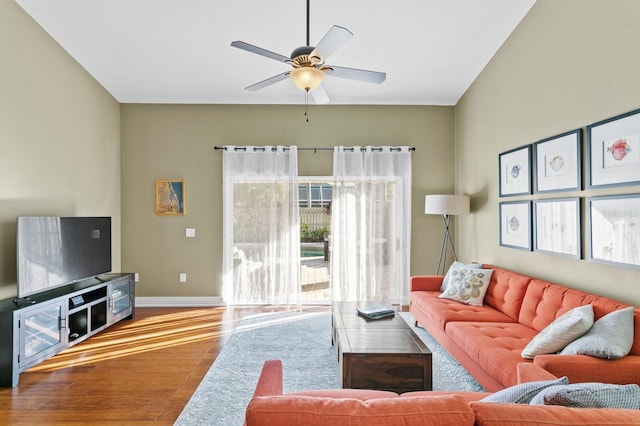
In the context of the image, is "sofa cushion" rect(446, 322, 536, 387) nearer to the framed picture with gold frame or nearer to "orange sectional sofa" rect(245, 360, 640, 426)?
"orange sectional sofa" rect(245, 360, 640, 426)

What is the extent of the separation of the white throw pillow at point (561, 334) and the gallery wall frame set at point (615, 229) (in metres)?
0.46

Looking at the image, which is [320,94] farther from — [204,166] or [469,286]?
[204,166]

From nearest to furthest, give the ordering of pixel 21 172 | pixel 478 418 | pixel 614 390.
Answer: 1. pixel 478 418
2. pixel 614 390
3. pixel 21 172

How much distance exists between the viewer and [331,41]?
2.33 metres

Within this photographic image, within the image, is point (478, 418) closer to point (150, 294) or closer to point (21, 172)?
point (21, 172)

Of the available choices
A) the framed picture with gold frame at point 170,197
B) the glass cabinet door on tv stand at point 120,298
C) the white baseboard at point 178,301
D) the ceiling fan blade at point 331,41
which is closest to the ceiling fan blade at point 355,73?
the ceiling fan blade at point 331,41

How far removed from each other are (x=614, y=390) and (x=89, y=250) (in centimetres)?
441

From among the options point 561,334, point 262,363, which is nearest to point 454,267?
point 561,334

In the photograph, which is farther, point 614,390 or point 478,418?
point 614,390

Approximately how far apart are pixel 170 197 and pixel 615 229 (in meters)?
4.95

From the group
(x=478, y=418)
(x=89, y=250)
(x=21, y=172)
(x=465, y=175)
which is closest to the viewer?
(x=478, y=418)

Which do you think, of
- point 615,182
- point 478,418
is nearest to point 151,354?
point 478,418

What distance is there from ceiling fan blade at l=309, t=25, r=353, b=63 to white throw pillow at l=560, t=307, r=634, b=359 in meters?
2.28

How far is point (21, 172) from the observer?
130 inches
